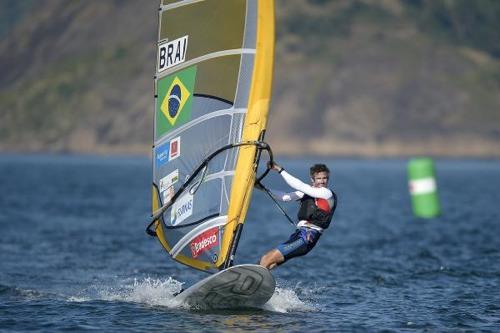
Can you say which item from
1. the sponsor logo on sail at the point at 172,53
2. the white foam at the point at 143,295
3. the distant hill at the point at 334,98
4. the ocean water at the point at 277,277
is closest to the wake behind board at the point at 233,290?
the ocean water at the point at 277,277

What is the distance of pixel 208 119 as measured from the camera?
16375 millimetres

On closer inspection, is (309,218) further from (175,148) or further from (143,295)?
(143,295)

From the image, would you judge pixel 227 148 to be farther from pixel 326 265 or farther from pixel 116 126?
pixel 116 126

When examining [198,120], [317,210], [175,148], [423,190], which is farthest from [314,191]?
[423,190]

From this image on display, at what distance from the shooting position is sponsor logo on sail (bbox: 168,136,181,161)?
16797mm

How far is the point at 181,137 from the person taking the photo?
16.8 m

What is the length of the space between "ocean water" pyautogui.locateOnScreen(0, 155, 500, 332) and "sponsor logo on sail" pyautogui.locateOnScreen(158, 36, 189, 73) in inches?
150

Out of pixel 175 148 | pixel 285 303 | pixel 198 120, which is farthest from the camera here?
pixel 285 303

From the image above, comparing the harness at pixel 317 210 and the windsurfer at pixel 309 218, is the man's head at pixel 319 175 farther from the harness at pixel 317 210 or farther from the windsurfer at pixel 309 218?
the harness at pixel 317 210

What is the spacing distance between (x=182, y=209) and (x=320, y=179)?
232 centimetres

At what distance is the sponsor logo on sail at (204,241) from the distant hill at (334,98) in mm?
151819

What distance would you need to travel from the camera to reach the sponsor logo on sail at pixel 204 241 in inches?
637

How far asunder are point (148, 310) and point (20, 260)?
29.7 ft

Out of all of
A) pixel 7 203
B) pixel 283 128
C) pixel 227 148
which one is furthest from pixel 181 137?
pixel 283 128
